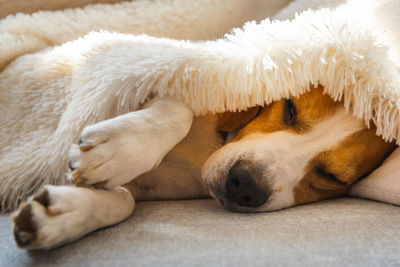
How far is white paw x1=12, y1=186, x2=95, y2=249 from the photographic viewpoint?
0.65 m

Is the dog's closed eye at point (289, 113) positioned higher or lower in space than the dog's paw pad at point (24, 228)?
higher

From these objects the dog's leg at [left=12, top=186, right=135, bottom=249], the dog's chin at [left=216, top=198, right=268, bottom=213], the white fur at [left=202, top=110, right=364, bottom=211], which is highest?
the white fur at [left=202, top=110, right=364, bottom=211]

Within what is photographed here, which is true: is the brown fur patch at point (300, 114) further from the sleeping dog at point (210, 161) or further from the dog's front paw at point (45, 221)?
the dog's front paw at point (45, 221)

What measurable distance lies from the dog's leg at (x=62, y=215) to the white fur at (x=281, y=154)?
0.91ft

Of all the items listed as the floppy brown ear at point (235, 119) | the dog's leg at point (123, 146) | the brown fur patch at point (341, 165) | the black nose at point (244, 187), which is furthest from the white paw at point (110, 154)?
the brown fur patch at point (341, 165)

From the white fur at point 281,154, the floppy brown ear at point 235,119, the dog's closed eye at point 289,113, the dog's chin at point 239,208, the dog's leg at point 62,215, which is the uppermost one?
the dog's closed eye at point 289,113

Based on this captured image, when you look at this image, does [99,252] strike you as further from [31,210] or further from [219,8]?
[219,8]

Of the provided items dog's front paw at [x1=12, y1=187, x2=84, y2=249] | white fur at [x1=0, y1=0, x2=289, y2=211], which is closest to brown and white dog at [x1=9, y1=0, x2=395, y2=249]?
dog's front paw at [x1=12, y1=187, x2=84, y2=249]

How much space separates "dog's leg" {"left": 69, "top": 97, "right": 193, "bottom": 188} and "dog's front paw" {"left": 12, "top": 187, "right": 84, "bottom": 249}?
0.07m

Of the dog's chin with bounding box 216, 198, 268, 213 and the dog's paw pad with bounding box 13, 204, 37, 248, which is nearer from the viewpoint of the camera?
the dog's paw pad with bounding box 13, 204, 37, 248

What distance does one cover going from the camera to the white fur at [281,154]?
3.27ft

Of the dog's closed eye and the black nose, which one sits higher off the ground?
the dog's closed eye

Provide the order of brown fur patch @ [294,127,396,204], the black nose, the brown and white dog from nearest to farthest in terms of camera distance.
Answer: the brown and white dog, the black nose, brown fur patch @ [294,127,396,204]

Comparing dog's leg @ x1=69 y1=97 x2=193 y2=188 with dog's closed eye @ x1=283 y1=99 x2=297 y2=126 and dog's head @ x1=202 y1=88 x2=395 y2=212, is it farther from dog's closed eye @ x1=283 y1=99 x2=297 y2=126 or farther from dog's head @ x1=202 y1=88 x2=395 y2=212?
dog's closed eye @ x1=283 y1=99 x2=297 y2=126
